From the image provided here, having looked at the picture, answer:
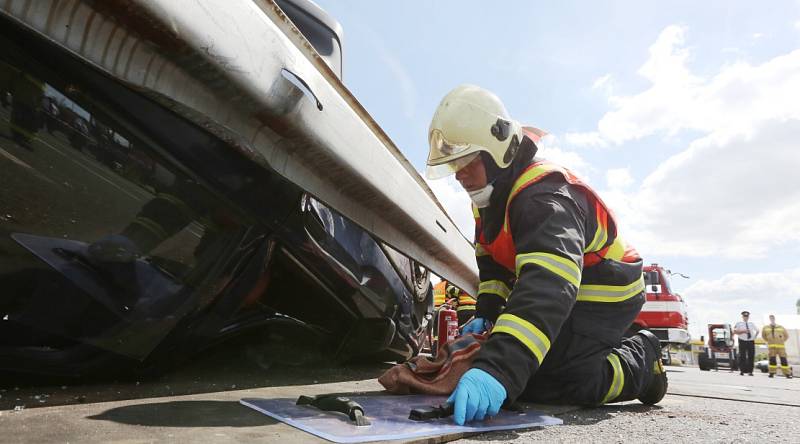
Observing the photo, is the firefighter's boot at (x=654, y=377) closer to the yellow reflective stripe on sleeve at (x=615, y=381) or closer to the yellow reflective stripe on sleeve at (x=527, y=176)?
the yellow reflective stripe on sleeve at (x=615, y=381)

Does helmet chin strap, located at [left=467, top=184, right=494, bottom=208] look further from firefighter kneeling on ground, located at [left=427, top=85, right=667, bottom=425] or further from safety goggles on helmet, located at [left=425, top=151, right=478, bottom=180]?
safety goggles on helmet, located at [left=425, top=151, right=478, bottom=180]

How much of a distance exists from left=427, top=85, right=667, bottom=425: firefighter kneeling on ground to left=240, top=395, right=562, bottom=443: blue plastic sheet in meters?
0.11

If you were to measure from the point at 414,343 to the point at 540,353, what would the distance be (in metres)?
1.54

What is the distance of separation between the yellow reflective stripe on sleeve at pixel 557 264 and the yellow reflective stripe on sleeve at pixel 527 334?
7.6 inches

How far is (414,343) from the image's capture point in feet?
9.52

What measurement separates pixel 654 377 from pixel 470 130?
48.9 inches

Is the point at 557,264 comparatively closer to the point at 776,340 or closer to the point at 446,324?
the point at 446,324

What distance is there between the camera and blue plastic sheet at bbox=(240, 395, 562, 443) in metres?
1.06

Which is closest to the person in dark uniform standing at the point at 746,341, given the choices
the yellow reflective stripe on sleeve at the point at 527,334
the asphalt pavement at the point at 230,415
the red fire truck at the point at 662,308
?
the red fire truck at the point at 662,308

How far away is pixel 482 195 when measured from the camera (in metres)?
1.99

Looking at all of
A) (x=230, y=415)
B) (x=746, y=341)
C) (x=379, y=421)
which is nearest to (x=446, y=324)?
(x=379, y=421)

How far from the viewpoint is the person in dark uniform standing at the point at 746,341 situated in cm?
1030

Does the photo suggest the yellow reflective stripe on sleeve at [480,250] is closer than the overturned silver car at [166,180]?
No

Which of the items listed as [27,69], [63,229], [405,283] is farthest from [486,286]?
[27,69]
